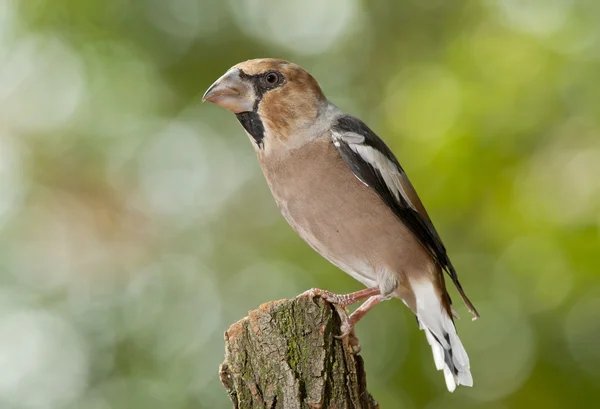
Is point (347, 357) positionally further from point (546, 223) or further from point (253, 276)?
point (253, 276)

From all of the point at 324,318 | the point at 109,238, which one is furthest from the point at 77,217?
the point at 324,318

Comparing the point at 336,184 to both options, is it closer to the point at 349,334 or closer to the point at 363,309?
the point at 363,309

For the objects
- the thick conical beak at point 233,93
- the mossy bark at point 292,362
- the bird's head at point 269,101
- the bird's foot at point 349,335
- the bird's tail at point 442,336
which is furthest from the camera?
the bird's tail at point 442,336

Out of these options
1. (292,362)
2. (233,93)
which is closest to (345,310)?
(292,362)

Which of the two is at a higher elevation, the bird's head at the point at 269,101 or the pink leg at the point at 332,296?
the bird's head at the point at 269,101

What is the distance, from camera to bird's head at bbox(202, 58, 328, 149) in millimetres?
4781

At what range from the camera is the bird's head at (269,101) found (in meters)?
4.78

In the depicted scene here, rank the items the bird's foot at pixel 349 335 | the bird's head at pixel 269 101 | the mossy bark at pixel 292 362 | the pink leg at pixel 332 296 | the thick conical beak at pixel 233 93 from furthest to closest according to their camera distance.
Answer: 1. the bird's head at pixel 269 101
2. the thick conical beak at pixel 233 93
3. the pink leg at pixel 332 296
4. the bird's foot at pixel 349 335
5. the mossy bark at pixel 292 362

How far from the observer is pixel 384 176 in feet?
15.9

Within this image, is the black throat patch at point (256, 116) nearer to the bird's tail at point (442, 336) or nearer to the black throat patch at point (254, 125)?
the black throat patch at point (254, 125)

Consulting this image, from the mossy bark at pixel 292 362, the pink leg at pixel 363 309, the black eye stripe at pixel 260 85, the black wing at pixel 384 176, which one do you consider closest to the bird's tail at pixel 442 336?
the black wing at pixel 384 176

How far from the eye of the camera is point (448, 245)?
8.27m

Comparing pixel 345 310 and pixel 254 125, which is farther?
pixel 254 125

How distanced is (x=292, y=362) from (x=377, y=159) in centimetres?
166
